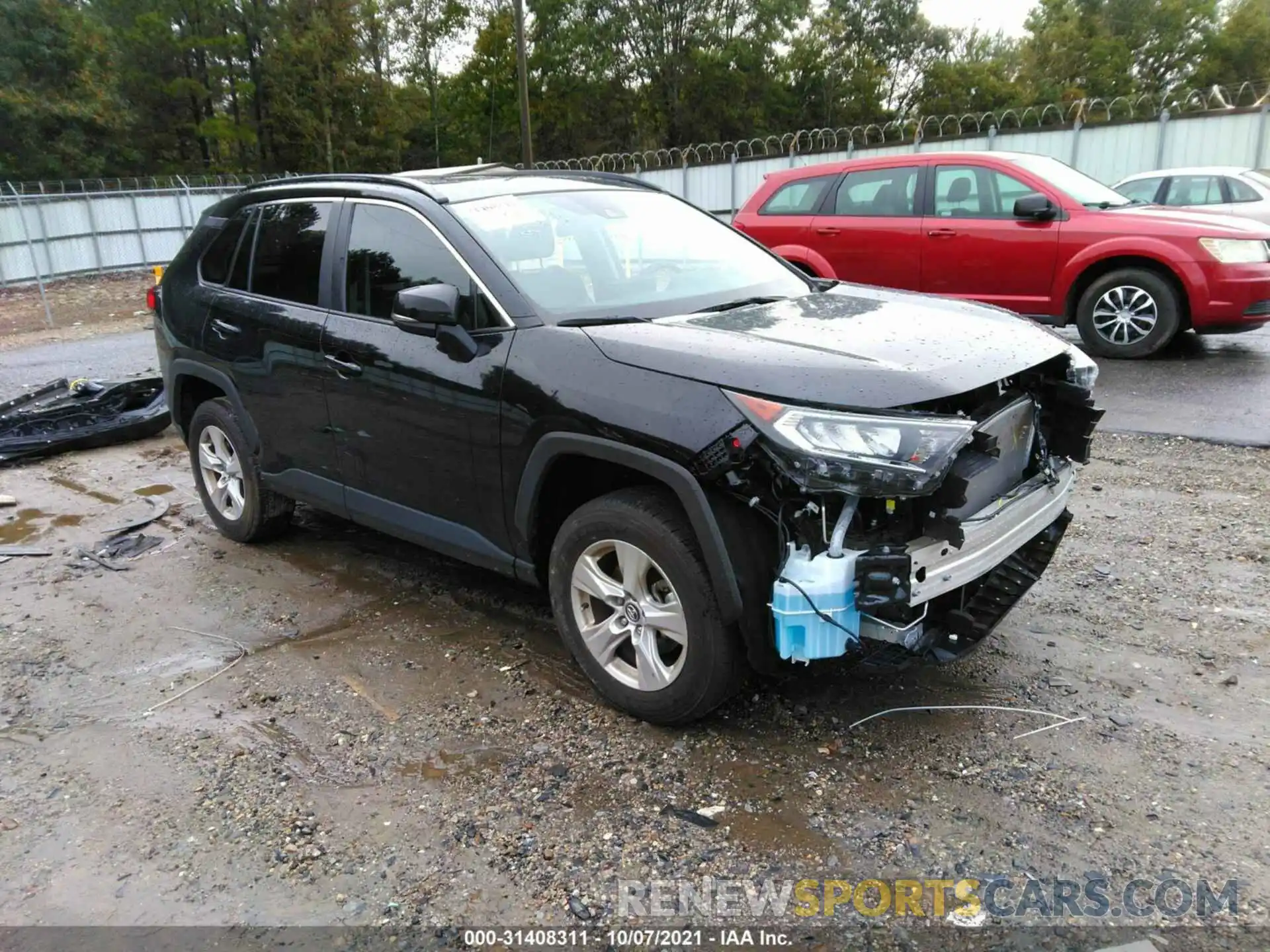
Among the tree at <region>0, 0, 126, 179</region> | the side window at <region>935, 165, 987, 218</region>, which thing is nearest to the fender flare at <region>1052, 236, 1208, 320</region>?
the side window at <region>935, 165, 987, 218</region>

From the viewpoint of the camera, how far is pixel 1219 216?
8094mm

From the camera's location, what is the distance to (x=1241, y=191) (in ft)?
39.8

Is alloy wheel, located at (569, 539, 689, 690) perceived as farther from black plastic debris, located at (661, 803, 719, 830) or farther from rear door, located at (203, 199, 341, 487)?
rear door, located at (203, 199, 341, 487)

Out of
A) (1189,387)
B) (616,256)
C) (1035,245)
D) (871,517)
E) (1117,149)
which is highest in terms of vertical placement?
(1117,149)

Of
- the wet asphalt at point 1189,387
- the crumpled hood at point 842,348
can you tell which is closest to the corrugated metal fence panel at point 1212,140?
the wet asphalt at point 1189,387

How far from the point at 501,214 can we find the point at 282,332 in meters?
1.29

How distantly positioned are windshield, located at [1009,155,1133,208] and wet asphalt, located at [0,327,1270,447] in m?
1.44

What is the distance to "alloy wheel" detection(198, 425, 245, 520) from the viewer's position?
5.10m

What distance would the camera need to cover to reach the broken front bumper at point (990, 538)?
9.06 feet

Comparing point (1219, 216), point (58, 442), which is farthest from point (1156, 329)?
point (58, 442)

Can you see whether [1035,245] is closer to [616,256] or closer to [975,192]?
[975,192]

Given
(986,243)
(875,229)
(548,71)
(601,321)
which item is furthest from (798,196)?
(548,71)

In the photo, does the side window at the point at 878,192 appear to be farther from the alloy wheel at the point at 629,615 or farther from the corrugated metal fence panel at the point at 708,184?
the alloy wheel at the point at 629,615

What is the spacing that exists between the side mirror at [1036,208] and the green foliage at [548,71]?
140ft
